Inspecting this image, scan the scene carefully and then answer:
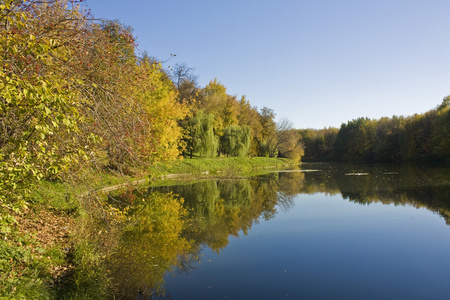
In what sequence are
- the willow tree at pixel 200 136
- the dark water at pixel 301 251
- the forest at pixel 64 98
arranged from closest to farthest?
the forest at pixel 64 98 < the dark water at pixel 301 251 < the willow tree at pixel 200 136

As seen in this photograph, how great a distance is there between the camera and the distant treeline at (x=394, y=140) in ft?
166

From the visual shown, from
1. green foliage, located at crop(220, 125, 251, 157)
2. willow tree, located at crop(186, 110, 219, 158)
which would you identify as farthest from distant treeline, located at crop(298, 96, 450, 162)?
willow tree, located at crop(186, 110, 219, 158)

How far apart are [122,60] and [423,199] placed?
15.5 m

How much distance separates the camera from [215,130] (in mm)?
42938

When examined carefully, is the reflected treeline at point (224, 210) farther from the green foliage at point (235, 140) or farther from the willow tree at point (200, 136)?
the green foliage at point (235, 140)

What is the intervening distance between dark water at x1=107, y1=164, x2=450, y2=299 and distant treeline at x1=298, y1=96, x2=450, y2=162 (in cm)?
4295

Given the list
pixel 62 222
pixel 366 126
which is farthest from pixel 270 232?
pixel 366 126

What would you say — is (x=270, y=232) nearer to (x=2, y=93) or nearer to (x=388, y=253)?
(x=388, y=253)

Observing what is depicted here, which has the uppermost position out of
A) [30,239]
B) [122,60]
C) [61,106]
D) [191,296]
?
[122,60]

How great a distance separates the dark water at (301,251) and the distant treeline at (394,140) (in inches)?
1691

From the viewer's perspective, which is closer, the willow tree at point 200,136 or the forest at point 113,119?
the forest at point 113,119

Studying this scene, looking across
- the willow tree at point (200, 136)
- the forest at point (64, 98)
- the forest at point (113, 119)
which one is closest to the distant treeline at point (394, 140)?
the forest at point (113, 119)

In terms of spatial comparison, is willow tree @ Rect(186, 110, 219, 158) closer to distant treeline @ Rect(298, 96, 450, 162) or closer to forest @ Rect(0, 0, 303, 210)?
forest @ Rect(0, 0, 303, 210)

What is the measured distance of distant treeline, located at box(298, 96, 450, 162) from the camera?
5074 cm
